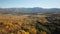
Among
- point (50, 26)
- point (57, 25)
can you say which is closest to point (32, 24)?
point (50, 26)

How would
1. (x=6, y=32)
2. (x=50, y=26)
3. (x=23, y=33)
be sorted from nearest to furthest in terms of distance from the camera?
(x=6, y=32) → (x=23, y=33) → (x=50, y=26)

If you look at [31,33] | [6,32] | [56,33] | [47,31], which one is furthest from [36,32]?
[6,32]

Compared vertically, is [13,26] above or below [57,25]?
above

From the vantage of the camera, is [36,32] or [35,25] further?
[35,25]

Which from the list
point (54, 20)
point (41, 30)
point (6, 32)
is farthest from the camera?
point (54, 20)

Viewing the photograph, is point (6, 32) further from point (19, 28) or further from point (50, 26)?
point (50, 26)

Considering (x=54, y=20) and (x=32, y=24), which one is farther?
(x=54, y=20)

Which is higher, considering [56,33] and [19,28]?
[19,28]

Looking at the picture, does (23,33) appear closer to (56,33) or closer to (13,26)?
(13,26)

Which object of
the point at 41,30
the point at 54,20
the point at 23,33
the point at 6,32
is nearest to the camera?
the point at 6,32
